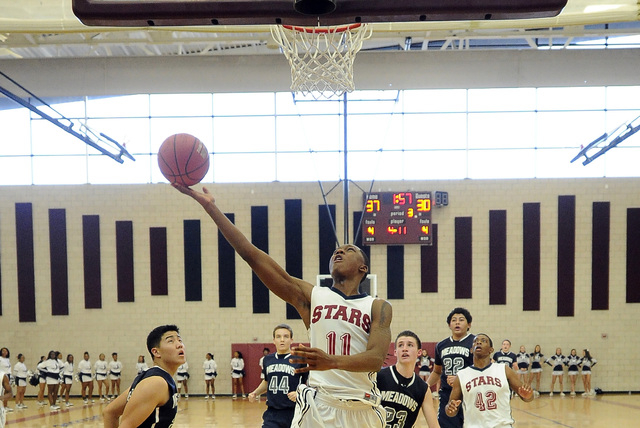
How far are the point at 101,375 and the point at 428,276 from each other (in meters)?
9.29

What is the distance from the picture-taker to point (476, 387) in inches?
257

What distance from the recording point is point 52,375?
16.9 m

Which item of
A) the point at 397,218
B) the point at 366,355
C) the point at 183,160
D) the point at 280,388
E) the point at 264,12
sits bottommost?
the point at 280,388

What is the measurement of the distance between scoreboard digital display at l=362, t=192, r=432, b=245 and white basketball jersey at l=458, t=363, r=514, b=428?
1061 centimetres

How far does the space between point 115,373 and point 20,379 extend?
7.68 ft

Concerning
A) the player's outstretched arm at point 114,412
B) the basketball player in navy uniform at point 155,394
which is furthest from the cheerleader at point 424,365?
the player's outstretched arm at point 114,412

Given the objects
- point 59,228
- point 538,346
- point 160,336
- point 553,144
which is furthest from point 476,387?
point 59,228

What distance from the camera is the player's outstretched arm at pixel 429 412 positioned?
18.2 feet

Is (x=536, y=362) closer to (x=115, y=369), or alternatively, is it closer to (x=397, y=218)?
(x=397, y=218)

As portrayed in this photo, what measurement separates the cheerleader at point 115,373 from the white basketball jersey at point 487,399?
43.8 feet

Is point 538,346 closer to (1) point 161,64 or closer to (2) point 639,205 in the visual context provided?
(2) point 639,205

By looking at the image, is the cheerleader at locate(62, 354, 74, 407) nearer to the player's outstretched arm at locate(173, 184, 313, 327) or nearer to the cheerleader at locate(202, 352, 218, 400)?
the cheerleader at locate(202, 352, 218, 400)

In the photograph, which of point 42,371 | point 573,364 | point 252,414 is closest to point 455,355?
point 252,414

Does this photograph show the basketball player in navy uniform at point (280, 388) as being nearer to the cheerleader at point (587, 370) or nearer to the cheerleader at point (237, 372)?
the cheerleader at point (237, 372)
